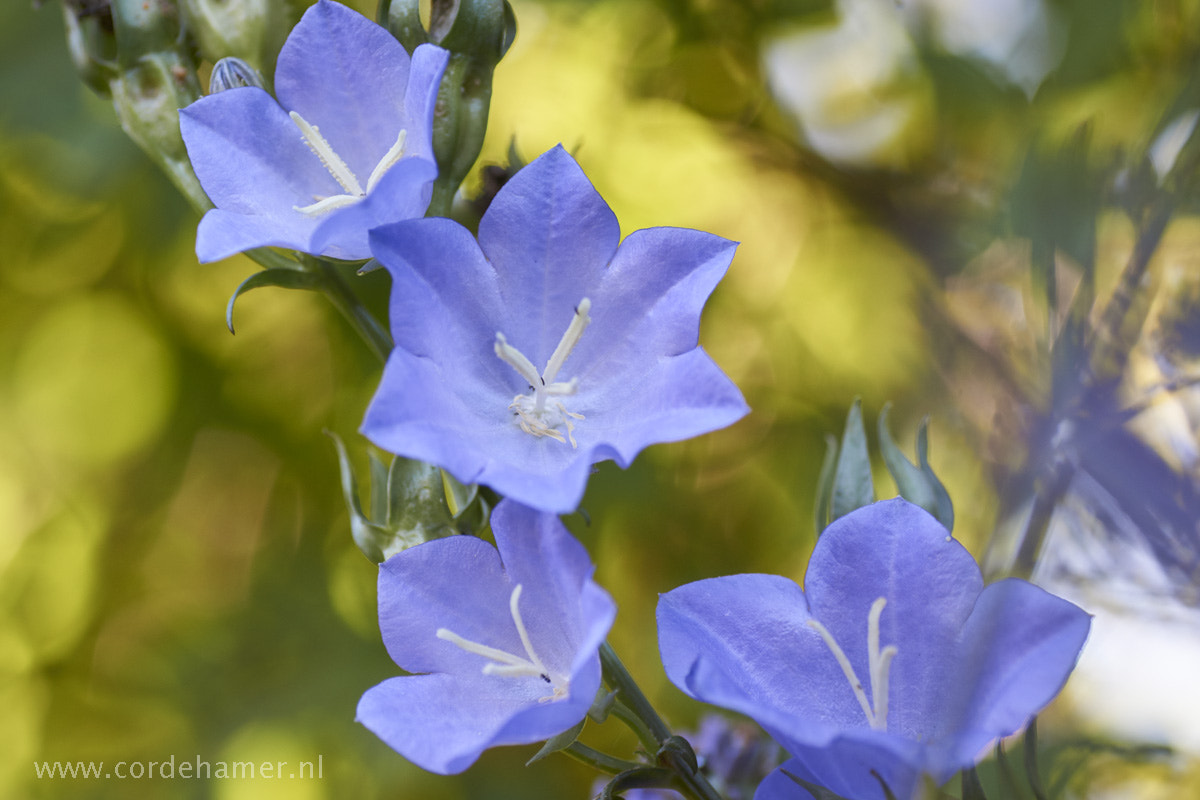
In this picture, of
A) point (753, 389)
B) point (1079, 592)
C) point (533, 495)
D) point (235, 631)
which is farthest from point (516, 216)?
point (235, 631)

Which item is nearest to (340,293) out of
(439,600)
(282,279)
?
(282,279)

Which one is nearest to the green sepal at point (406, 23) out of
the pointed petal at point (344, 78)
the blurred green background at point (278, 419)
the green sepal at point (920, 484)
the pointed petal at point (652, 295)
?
the pointed petal at point (344, 78)

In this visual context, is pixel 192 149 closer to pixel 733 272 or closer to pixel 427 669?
pixel 427 669

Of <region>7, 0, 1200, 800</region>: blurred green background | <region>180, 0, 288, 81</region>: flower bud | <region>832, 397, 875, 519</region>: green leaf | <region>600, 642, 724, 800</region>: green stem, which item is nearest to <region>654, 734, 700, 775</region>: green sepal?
<region>600, 642, 724, 800</region>: green stem

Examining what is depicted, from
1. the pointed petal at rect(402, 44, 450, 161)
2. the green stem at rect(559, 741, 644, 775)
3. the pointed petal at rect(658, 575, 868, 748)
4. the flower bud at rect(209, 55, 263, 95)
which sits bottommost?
the green stem at rect(559, 741, 644, 775)

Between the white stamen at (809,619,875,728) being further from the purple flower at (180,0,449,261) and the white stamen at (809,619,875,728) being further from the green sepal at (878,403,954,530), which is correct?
the purple flower at (180,0,449,261)

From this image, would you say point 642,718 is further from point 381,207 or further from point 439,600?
point 381,207

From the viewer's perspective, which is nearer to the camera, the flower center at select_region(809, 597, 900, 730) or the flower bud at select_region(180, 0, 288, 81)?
the flower center at select_region(809, 597, 900, 730)
